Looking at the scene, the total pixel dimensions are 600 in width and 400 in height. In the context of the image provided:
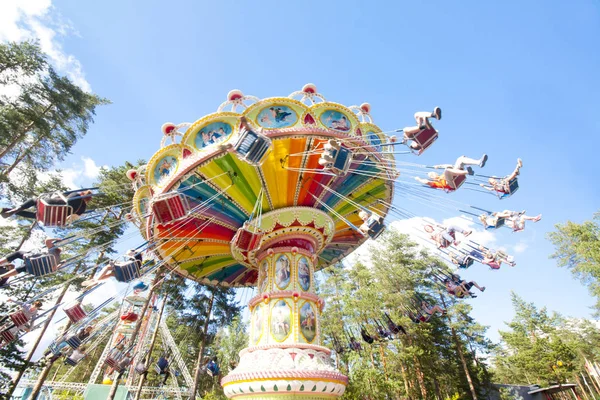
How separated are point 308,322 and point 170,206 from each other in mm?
4755

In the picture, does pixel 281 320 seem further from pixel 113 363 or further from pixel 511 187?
pixel 113 363

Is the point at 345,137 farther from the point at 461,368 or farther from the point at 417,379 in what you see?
the point at 461,368

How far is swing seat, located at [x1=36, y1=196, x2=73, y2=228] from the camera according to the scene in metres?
6.20

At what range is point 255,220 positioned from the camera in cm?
950

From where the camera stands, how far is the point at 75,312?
8320 millimetres

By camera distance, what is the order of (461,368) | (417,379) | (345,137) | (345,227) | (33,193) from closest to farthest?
(345,137) < (345,227) < (33,193) < (417,379) < (461,368)

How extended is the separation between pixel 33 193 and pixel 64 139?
2.62 m

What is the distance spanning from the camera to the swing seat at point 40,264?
6.80 meters

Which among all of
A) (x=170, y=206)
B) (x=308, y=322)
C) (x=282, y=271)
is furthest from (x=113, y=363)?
(x=170, y=206)

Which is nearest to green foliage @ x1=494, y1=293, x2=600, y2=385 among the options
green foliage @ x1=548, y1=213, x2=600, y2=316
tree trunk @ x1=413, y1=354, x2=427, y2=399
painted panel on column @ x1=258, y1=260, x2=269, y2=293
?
green foliage @ x1=548, y1=213, x2=600, y2=316

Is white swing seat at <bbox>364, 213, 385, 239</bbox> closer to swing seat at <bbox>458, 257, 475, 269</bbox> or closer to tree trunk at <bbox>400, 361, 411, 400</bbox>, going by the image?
swing seat at <bbox>458, 257, 475, 269</bbox>

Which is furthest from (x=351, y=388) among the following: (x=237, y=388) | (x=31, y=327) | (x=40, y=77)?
(x=40, y=77)

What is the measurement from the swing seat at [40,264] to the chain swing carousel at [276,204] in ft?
6.61

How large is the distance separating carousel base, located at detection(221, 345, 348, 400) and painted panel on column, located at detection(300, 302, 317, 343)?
1.32 ft
